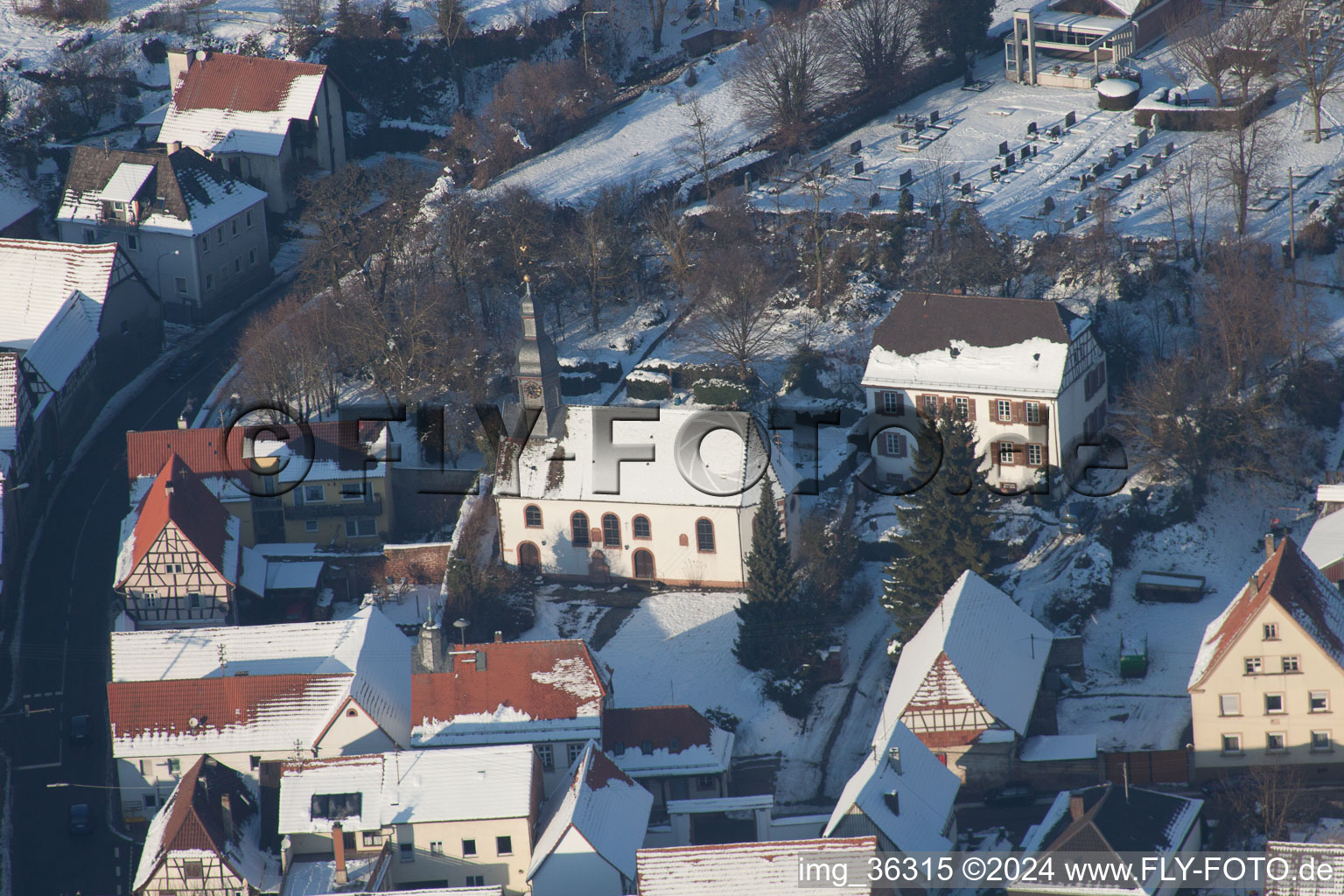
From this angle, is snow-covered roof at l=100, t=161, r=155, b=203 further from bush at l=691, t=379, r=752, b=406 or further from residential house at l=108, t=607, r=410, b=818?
residential house at l=108, t=607, r=410, b=818

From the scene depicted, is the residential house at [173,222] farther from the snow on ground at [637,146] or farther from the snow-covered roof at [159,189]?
the snow on ground at [637,146]

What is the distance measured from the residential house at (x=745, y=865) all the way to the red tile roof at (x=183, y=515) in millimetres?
26912

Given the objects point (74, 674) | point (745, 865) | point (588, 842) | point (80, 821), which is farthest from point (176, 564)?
point (745, 865)

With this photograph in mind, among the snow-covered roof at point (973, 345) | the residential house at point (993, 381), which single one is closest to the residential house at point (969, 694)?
the residential house at point (993, 381)

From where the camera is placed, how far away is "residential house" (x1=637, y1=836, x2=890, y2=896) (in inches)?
2667

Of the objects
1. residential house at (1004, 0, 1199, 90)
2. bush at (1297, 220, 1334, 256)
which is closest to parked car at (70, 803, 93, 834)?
bush at (1297, 220, 1334, 256)

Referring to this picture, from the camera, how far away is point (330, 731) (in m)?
80.0

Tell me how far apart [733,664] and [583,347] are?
22.9 meters

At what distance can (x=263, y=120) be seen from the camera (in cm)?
11556

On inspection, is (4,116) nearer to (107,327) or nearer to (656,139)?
(107,327)

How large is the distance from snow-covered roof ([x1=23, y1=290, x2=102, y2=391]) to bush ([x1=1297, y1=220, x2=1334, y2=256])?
55059 mm

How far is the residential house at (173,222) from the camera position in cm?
10869

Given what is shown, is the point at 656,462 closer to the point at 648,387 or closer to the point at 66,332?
the point at 648,387

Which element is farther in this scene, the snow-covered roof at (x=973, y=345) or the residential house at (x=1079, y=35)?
the residential house at (x=1079, y=35)
